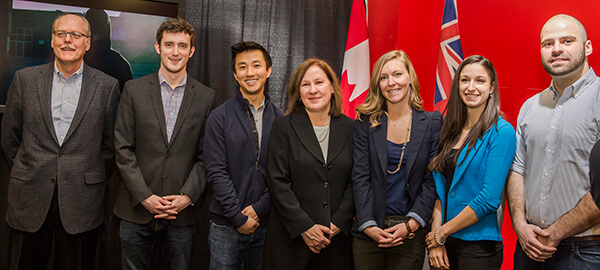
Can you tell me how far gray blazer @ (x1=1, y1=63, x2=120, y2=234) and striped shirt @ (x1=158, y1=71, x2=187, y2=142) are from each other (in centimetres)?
39

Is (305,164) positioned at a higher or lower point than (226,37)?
lower

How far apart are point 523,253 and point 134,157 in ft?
7.12

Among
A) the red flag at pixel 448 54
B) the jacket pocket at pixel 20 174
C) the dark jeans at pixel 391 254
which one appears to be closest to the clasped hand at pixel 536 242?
the dark jeans at pixel 391 254

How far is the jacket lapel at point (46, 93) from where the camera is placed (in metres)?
2.46

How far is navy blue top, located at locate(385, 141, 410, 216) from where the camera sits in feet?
6.92

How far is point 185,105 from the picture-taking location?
254cm

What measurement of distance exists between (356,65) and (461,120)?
1.68m

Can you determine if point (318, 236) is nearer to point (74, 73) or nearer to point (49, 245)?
point (49, 245)

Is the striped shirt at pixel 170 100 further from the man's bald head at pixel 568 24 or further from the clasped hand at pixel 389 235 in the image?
the man's bald head at pixel 568 24

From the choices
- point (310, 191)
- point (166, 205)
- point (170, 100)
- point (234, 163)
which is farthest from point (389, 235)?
point (170, 100)

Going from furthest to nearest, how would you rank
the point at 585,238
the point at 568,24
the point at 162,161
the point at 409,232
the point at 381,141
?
the point at 162,161
the point at 381,141
the point at 409,232
the point at 568,24
the point at 585,238

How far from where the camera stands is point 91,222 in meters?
2.53

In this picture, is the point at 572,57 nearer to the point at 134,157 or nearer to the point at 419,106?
the point at 419,106

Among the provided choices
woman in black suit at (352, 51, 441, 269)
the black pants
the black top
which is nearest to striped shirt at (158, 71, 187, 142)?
woman in black suit at (352, 51, 441, 269)
